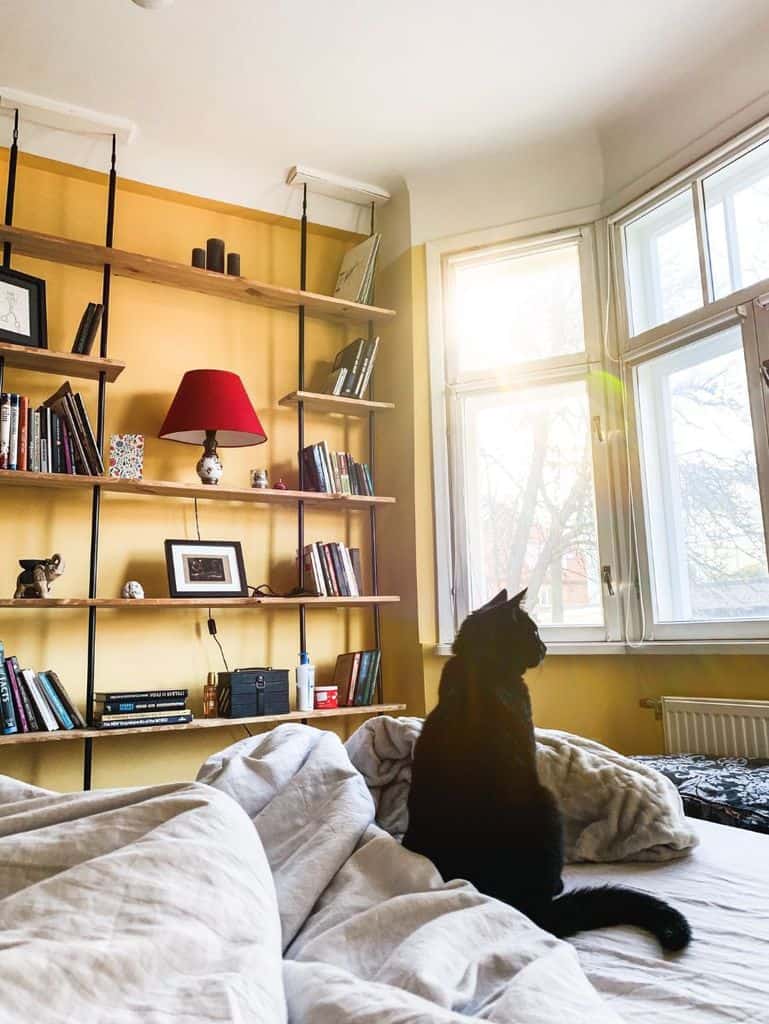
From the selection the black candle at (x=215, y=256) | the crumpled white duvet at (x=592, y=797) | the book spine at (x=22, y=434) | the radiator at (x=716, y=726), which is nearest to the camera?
the crumpled white duvet at (x=592, y=797)

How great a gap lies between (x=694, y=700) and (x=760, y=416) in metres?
1.03

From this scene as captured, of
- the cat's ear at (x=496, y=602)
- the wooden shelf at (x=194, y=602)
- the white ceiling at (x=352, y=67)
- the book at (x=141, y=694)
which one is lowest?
the book at (x=141, y=694)

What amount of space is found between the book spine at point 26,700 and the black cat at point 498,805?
1938 mm

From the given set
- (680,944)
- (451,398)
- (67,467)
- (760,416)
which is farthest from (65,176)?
(680,944)

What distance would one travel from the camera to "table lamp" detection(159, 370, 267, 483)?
2.95 meters

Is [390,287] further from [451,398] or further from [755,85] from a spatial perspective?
[755,85]

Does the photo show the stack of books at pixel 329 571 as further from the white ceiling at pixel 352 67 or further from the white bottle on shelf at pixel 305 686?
the white ceiling at pixel 352 67

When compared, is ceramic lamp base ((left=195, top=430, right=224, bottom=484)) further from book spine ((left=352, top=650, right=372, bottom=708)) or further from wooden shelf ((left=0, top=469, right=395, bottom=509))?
book spine ((left=352, top=650, right=372, bottom=708))

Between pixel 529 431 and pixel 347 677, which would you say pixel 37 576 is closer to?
pixel 347 677

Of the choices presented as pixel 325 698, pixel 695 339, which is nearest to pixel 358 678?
pixel 325 698

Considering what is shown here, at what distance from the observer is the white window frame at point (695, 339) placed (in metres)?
2.65

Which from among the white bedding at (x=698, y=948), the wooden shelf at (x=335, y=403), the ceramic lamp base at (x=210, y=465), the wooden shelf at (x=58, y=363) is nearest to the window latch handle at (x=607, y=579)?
the wooden shelf at (x=335, y=403)

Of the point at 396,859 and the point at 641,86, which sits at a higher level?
the point at 641,86

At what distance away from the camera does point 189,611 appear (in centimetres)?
317
